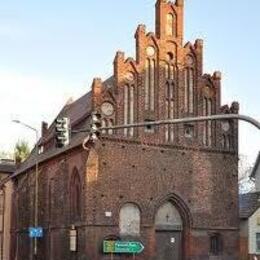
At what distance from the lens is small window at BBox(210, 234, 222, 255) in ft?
143

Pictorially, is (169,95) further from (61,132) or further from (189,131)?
(61,132)

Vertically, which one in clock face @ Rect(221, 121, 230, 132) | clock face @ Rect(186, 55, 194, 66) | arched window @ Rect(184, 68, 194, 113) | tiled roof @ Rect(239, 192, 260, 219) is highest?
clock face @ Rect(186, 55, 194, 66)

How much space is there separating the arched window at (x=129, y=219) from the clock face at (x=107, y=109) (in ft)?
18.1

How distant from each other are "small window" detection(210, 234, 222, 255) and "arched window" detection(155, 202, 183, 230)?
222 cm

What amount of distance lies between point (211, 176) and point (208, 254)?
16.0 feet

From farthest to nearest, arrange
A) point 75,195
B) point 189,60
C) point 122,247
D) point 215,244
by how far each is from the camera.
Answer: point 189,60 < point 215,244 < point 75,195 < point 122,247

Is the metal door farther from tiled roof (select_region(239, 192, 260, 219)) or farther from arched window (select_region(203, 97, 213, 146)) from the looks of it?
tiled roof (select_region(239, 192, 260, 219))

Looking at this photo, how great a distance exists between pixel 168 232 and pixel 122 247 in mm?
4202

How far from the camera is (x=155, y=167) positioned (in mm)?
41906

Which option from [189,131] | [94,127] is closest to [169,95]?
[189,131]

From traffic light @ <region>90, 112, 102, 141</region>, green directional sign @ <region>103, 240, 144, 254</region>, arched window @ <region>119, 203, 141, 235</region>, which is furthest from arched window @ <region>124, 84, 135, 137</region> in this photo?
traffic light @ <region>90, 112, 102, 141</region>

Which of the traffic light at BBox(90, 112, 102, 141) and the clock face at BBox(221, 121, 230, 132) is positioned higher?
the clock face at BBox(221, 121, 230, 132)

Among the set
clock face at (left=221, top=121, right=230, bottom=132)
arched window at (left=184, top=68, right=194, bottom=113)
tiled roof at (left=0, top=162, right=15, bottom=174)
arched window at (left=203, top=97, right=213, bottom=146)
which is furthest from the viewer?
tiled roof at (left=0, top=162, right=15, bottom=174)

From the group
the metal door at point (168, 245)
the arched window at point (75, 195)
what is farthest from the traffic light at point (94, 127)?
the metal door at point (168, 245)
